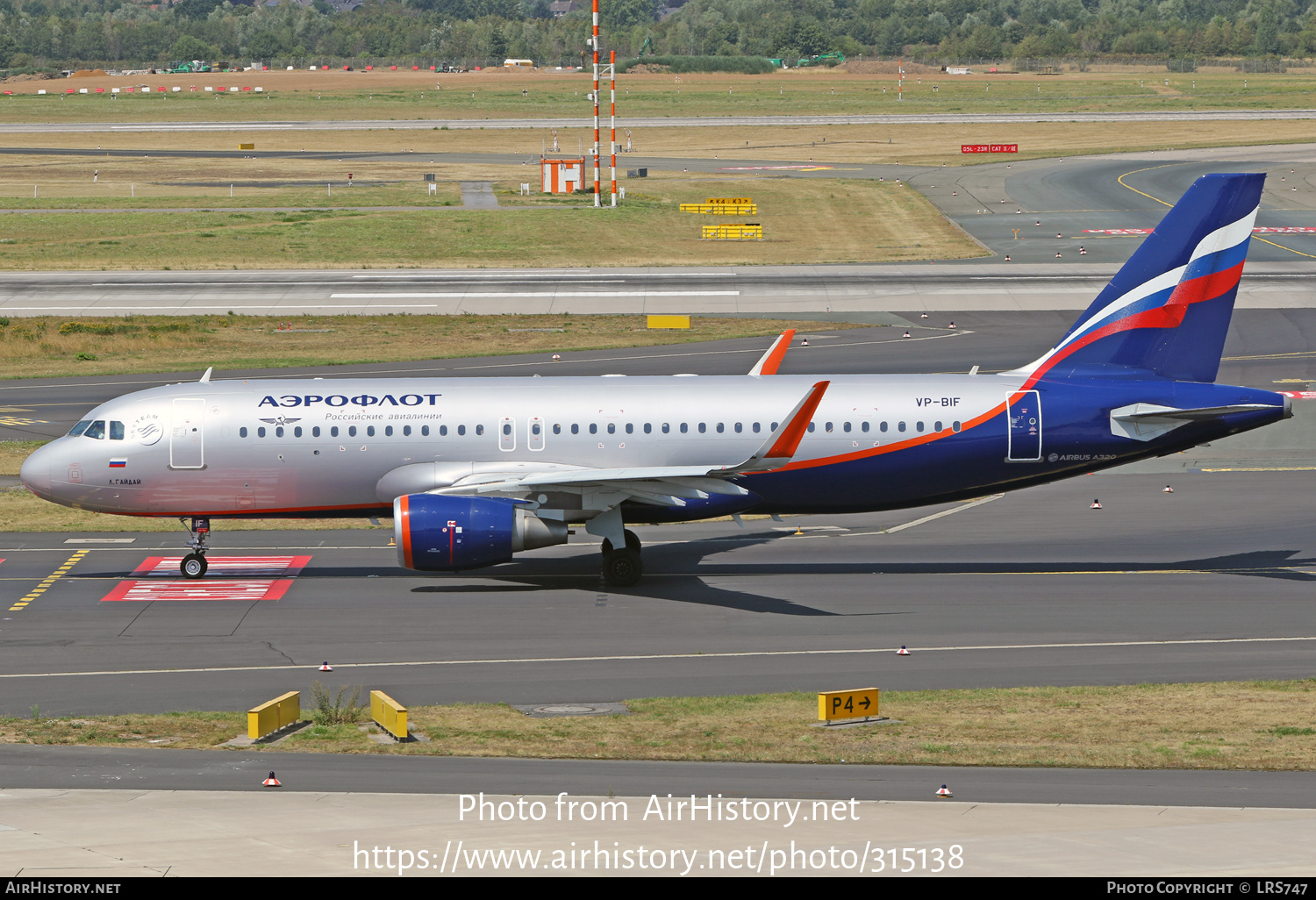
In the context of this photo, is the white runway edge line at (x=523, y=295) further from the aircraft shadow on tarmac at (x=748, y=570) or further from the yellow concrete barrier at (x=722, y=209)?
the aircraft shadow on tarmac at (x=748, y=570)

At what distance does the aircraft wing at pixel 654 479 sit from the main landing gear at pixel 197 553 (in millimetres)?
6518

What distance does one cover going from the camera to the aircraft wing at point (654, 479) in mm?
31844

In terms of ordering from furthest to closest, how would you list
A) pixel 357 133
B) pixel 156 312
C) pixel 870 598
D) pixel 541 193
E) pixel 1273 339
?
pixel 357 133
pixel 541 193
pixel 156 312
pixel 1273 339
pixel 870 598

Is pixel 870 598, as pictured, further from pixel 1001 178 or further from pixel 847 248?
pixel 1001 178

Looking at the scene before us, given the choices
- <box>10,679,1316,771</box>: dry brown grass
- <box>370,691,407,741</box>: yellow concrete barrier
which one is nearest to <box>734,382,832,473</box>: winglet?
<box>10,679,1316,771</box>: dry brown grass

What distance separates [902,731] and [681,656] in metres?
6.73

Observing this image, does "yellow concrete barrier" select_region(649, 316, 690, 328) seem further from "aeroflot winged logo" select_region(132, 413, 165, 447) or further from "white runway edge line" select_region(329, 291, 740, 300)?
"aeroflot winged logo" select_region(132, 413, 165, 447)

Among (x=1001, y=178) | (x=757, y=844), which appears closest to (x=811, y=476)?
(x=757, y=844)

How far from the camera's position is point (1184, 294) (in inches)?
1430

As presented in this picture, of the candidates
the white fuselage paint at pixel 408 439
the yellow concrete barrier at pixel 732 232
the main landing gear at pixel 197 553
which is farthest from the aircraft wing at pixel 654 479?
the yellow concrete barrier at pixel 732 232

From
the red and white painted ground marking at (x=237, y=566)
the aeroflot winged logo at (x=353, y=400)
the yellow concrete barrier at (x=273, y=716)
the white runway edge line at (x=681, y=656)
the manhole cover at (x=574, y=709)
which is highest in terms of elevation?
the aeroflot winged logo at (x=353, y=400)

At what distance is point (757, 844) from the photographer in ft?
57.2

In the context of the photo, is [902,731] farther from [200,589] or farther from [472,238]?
[472,238]

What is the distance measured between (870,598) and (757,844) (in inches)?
682
